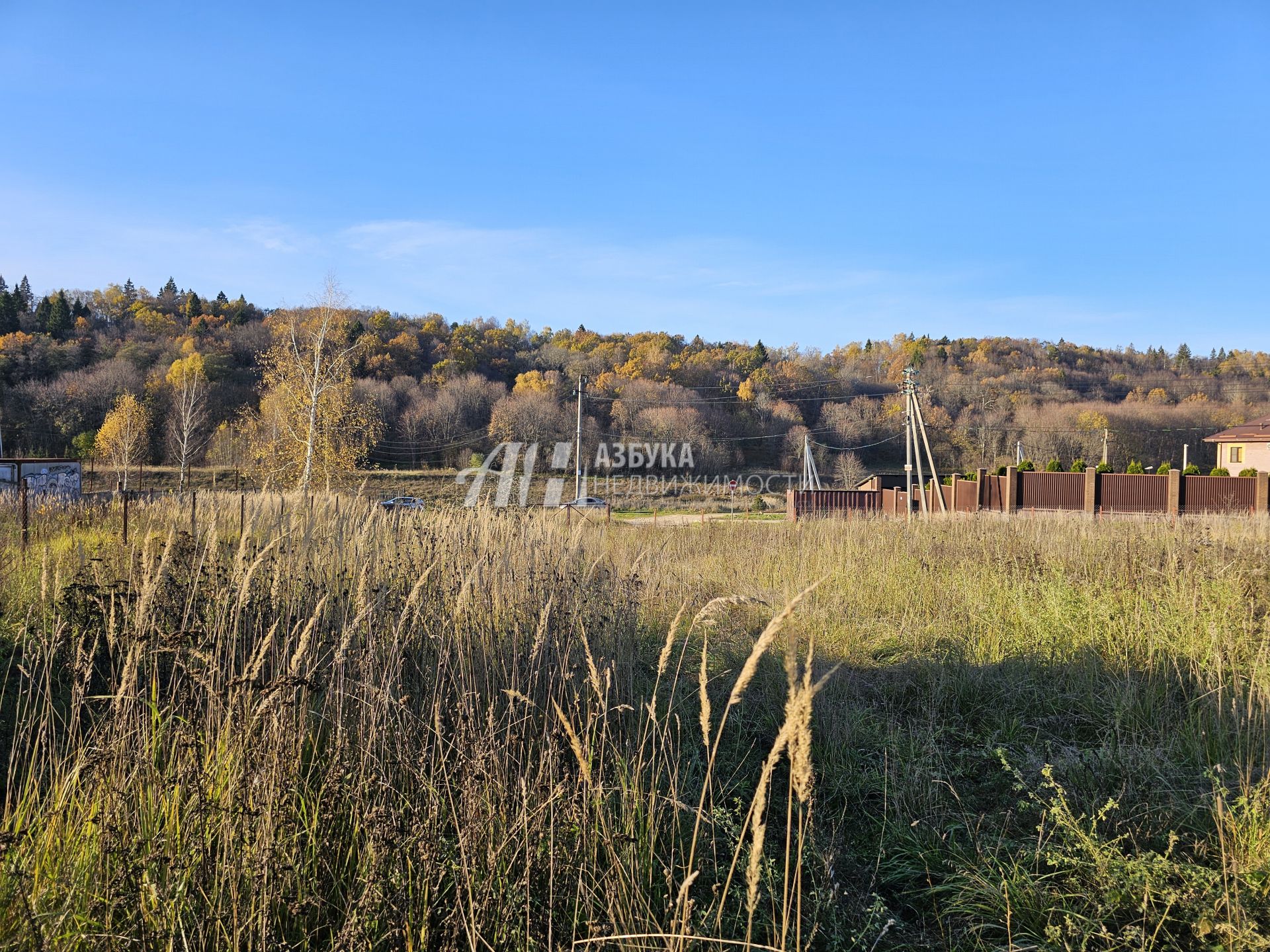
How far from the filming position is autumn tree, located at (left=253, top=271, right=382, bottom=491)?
19.7 m

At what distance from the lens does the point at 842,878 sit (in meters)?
2.32

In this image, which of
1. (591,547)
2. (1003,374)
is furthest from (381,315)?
(591,547)

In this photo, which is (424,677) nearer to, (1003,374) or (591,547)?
(591,547)

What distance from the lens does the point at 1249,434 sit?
31.5 m

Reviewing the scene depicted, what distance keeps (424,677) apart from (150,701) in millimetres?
892

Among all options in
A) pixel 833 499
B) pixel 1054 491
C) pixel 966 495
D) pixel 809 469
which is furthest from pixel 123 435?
pixel 1054 491

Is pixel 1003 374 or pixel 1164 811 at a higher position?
pixel 1003 374

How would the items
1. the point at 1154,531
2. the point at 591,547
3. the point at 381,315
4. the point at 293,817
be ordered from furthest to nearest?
the point at 381,315 < the point at 1154,531 < the point at 591,547 < the point at 293,817

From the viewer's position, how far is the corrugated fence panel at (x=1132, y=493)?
21.8 m

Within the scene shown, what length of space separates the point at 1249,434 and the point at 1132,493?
1495 centimetres

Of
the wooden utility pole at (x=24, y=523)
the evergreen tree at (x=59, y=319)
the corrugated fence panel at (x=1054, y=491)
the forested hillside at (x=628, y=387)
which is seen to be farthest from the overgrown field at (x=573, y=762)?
the evergreen tree at (x=59, y=319)

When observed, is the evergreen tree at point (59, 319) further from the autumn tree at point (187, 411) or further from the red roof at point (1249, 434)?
the red roof at point (1249, 434)

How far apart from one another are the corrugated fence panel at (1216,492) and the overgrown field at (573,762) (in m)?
19.9
